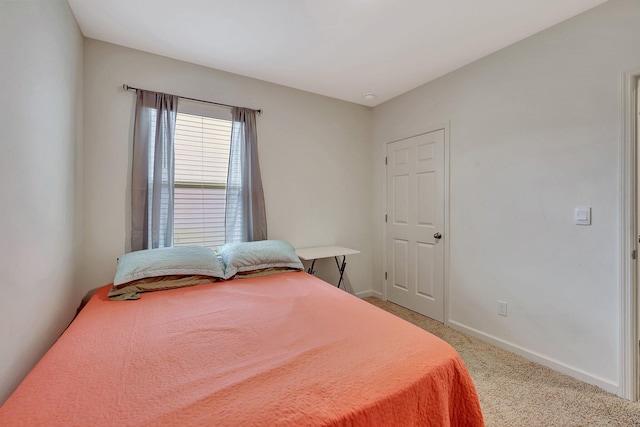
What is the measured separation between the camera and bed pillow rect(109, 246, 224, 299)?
1.87m

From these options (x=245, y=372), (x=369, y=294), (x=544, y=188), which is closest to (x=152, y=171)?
(x=245, y=372)

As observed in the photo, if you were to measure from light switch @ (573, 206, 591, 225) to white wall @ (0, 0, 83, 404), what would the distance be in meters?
3.14

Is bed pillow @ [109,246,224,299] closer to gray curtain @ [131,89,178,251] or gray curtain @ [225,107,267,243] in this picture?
gray curtain @ [131,89,178,251]

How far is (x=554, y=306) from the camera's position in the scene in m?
2.01

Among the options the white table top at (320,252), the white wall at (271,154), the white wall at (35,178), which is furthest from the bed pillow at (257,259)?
the white wall at (35,178)

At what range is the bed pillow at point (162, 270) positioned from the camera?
1.87 m

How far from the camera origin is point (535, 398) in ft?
5.62

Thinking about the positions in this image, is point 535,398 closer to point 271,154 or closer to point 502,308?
point 502,308

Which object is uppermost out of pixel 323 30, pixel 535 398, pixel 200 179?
pixel 323 30

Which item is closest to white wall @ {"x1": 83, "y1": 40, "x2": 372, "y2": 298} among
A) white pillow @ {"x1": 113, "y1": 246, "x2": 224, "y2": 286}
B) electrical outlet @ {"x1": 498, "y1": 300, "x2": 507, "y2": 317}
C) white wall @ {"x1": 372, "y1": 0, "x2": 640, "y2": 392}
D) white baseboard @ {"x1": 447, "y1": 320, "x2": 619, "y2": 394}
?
white pillow @ {"x1": 113, "y1": 246, "x2": 224, "y2": 286}

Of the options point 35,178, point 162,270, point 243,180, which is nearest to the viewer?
point 35,178

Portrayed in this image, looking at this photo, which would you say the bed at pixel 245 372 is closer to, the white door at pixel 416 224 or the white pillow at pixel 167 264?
the white pillow at pixel 167 264

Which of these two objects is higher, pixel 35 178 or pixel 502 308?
pixel 35 178

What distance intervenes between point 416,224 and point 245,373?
252 cm
